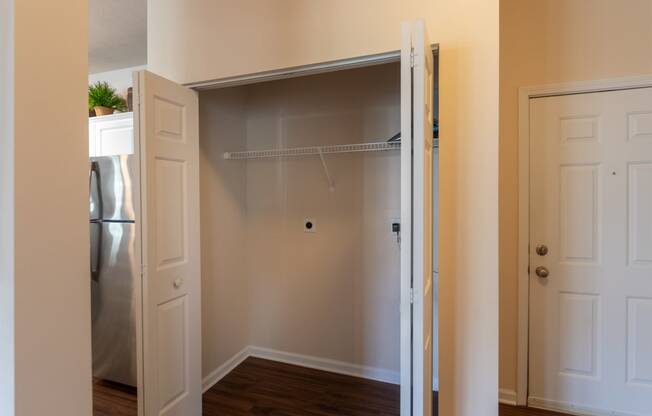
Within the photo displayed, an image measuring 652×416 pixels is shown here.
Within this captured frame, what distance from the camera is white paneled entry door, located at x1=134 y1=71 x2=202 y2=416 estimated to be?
171 centimetres

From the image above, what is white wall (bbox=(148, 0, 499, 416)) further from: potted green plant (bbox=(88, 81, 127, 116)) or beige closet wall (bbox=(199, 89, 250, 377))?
potted green plant (bbox=(88, 81, 127, 116))

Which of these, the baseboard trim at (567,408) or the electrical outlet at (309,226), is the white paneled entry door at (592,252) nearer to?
the baseboard trim at (567,408)

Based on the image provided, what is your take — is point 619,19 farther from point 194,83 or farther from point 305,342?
point 305,342

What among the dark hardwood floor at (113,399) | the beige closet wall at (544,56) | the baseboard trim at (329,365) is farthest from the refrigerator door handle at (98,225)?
the beige closet wall at (544,56)

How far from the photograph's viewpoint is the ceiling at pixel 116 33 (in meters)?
2.36

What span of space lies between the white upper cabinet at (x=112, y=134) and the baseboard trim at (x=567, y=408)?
346cm

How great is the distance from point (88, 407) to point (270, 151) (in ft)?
6.91

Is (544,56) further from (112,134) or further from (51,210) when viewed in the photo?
Answer: (112,134)

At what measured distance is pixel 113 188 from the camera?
93.0 inches

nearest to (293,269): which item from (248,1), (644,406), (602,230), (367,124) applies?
(367,124)

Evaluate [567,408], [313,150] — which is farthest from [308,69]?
[567,408]

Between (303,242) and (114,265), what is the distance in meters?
1.36

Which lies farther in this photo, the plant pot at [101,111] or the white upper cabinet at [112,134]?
the plant pot at [101,111]

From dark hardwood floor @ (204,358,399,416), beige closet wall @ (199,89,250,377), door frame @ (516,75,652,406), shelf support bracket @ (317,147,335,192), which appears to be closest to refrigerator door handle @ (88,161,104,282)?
beige closet wall @ (199,89,250,377)
